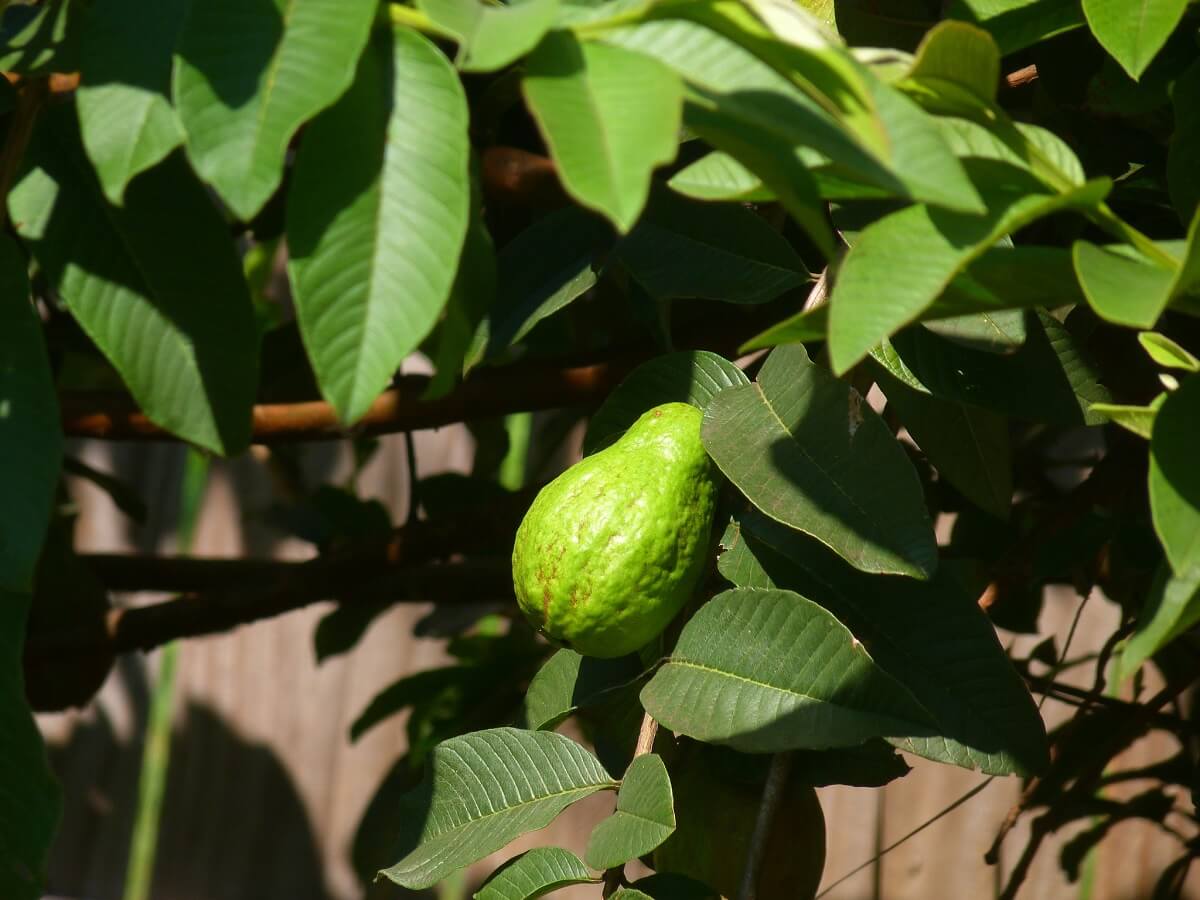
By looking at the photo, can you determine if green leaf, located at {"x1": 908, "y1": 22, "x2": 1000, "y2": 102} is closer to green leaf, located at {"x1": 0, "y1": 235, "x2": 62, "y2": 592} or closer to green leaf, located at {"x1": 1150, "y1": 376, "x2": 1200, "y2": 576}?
green leaf, located at {"x1": 1150, "y1": 376, "x2": 1200, "y2": 576}

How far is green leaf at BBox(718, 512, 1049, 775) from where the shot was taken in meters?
0.66

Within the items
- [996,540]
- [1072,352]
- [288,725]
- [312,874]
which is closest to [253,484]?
[288,725]

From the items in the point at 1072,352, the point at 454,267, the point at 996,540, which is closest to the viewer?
the point at 454,267

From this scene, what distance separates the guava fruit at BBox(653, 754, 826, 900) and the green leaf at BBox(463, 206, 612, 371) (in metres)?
0.30

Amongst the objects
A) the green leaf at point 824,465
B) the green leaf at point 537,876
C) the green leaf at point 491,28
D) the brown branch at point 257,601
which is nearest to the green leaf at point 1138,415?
the green leaf at point 824,465

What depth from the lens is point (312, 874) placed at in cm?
259

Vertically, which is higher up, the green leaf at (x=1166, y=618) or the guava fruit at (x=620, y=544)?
the green leaf at (x=1166, y=618)

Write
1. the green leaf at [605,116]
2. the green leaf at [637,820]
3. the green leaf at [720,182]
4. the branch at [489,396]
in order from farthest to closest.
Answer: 1. the branch at [489,396]
2. the green leaf at [637,820]
3. the green leaf at [720,182]
4. the green leaf at [605,116]

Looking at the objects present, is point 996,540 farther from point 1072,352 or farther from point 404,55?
point 404,55

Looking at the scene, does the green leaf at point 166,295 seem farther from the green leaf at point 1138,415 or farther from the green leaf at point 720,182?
the green leaf at point 1138,415

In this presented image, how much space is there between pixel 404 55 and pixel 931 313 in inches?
9.8

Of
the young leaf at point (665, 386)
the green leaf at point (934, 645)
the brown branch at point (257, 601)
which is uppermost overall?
the young leaf at point (665, 386)

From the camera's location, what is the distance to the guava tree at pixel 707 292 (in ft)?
1.61

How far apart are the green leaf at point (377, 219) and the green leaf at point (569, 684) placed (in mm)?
341
